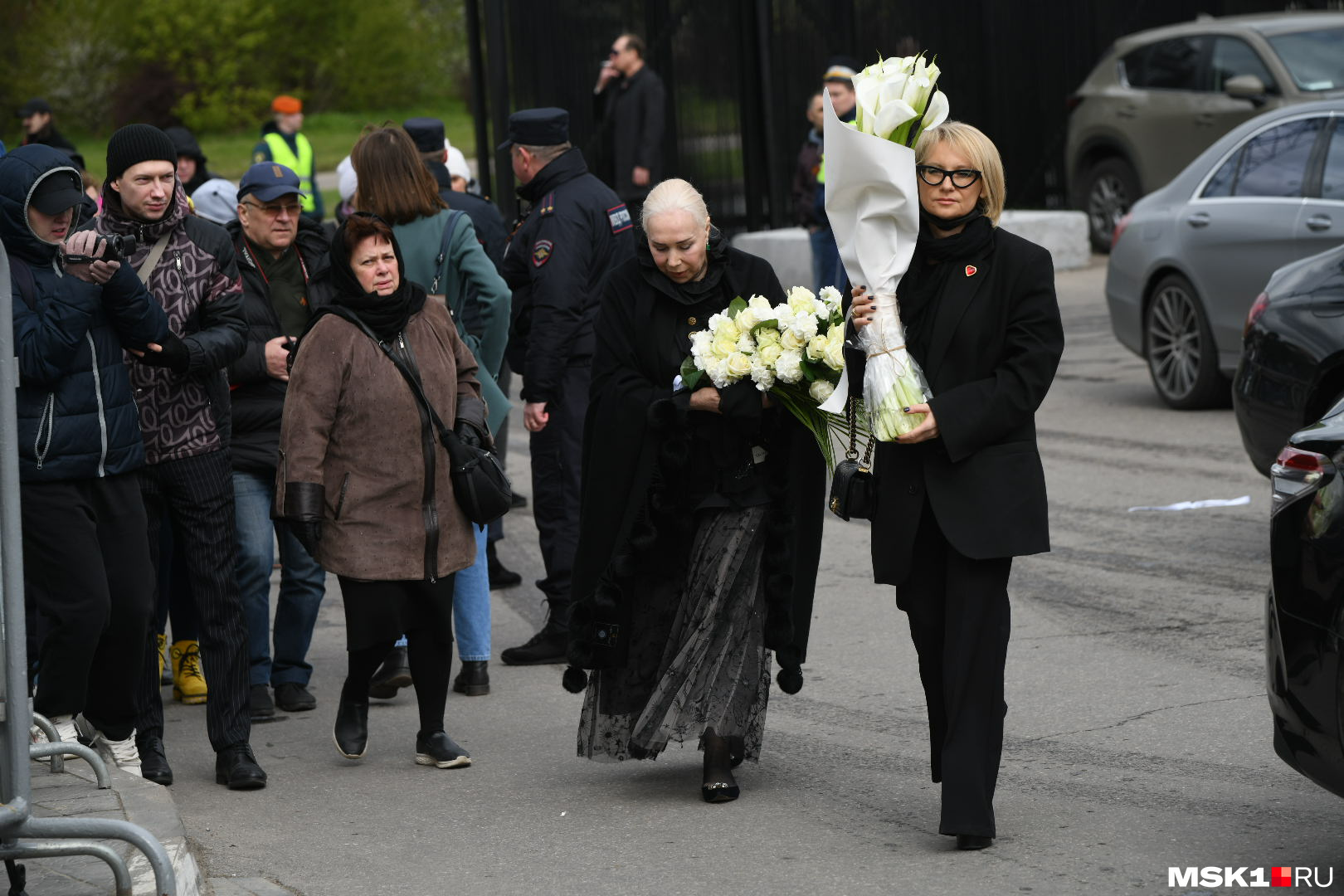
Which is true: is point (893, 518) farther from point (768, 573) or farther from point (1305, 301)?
point (1305, 301)

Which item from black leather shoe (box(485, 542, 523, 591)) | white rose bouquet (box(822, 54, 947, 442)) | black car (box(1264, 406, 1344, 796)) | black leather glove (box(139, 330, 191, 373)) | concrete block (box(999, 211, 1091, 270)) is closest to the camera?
black car (box(1264, 406, 1344, 796))

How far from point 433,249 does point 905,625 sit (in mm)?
2457

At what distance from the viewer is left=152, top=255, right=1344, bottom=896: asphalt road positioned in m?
5.11

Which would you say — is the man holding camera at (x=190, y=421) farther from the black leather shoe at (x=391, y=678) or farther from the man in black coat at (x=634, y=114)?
the man in black coat at (x=634, y=114)

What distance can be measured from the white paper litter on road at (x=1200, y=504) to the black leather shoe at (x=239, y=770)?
5110 millimetres

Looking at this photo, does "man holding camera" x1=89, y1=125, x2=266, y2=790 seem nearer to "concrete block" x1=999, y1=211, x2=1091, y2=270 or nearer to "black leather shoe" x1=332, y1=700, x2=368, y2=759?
"black leather shoe" x1=332, y1=700, x2=368, y2=759

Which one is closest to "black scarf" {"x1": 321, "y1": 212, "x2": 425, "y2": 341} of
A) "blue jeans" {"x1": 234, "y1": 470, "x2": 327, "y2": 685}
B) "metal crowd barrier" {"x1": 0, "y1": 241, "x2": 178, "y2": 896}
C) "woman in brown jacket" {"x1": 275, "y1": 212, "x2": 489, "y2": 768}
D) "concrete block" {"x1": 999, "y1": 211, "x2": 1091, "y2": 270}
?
"woman in brown jacket" {"x1": 275, "y1": 212, "x2": 489, "y2": 768}

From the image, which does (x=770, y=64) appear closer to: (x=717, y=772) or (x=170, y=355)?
(x=170, y=355)

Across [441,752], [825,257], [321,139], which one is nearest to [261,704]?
[441,752]

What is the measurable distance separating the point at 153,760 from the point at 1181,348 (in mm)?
7678

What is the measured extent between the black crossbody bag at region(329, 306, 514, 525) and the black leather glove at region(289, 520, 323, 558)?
46 centimetres

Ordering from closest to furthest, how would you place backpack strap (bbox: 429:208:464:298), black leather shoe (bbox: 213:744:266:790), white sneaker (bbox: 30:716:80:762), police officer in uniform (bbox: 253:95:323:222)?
white sneaker (bbox: 30:716:80:762) → black leather shoe (bbox: 213:744:266:790) → backpack strap (bbox: 429:208:464:298) → police officer in uniform (bbox: 253:95:323:222)

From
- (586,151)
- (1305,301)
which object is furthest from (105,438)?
(586,151)

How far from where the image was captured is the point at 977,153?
202 inches
